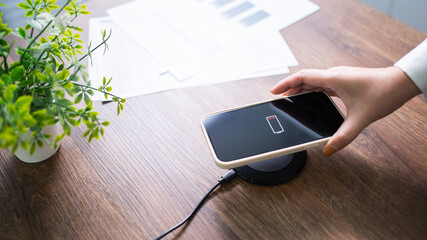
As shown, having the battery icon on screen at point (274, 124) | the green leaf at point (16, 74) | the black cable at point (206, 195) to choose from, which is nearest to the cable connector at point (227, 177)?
the black cable at point (206, 195)

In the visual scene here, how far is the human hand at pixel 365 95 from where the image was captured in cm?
53

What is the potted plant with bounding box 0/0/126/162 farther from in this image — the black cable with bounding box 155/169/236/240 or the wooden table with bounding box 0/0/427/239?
the black cable with bounding box 155/169/236/240

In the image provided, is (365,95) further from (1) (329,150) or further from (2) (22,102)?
(2) (22,102)

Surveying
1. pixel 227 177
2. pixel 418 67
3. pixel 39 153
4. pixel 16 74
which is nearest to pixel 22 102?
pixel 16 74

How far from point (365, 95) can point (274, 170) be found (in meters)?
0.20

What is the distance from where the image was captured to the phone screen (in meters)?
0.52

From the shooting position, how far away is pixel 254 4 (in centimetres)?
90

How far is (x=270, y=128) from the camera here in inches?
21.5

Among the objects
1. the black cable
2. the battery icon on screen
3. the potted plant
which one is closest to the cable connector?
the black cable

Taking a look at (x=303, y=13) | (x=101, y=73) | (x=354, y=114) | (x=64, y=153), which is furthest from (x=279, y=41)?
(x=64, y=153)

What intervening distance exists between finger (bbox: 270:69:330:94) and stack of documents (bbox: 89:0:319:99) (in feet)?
0.33

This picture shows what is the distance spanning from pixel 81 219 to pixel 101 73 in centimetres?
34

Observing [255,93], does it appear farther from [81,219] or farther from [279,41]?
[81,219]

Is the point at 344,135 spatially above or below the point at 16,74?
below
